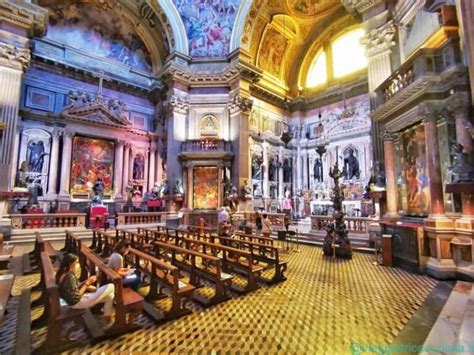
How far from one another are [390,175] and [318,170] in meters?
10.4

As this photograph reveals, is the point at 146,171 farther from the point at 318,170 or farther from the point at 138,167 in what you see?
the point at 318,170

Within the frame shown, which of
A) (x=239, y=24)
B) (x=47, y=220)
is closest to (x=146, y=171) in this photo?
(x=47, y=220)

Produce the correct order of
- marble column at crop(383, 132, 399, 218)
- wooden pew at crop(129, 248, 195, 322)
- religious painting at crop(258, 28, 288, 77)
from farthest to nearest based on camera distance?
religious painting at crop(258, 28, 288, 77)
marble column at crop(383, 132, 399, 218)
wooden pew at crop(129, 248, 195, 322)

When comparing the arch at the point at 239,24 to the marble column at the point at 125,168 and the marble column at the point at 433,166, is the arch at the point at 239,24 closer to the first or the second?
the marble column at the point at 125,168

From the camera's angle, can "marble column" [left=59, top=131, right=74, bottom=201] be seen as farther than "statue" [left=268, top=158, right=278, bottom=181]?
No

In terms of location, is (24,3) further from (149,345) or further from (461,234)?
(461,234)

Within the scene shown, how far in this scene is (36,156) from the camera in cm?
1235

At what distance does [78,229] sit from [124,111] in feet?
28.8

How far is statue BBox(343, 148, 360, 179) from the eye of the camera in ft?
51.1

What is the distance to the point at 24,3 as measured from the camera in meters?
9.65

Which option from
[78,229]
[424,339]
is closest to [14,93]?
[78,229]

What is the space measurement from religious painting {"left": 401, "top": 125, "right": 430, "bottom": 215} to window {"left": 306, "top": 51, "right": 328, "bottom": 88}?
1346 centimetres

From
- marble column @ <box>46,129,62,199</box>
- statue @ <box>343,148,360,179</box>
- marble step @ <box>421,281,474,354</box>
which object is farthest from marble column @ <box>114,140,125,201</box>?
marble step @ <box>421,281,474,354</box>

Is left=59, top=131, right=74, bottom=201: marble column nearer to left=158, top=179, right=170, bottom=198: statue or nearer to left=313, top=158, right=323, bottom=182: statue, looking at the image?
left=158, top=179, right=170, bottom=198: statue
